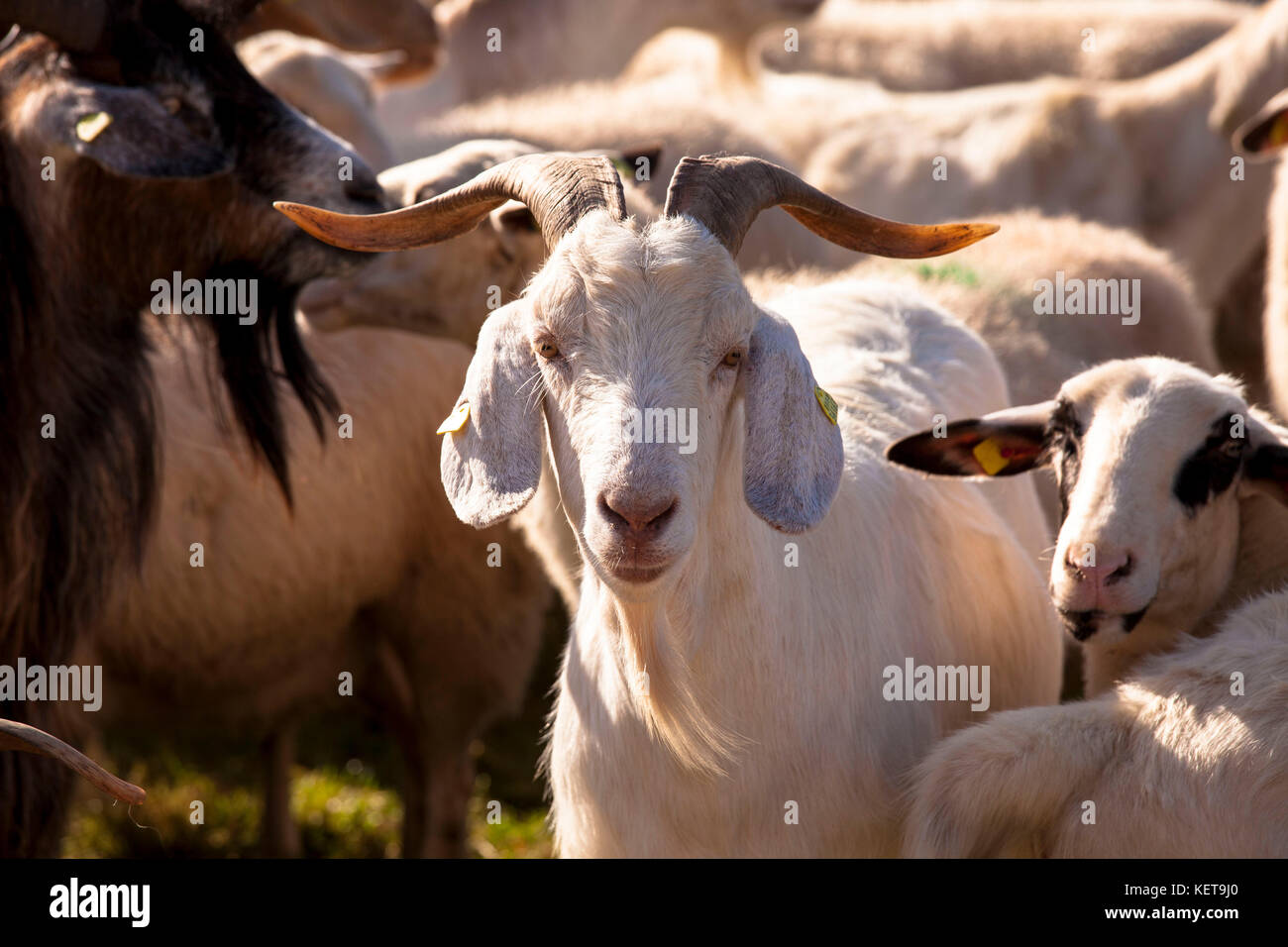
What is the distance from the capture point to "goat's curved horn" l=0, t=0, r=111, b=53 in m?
4.06

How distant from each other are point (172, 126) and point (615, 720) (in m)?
2.04

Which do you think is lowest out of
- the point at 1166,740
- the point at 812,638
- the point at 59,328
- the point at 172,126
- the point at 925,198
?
the point at 1166,740

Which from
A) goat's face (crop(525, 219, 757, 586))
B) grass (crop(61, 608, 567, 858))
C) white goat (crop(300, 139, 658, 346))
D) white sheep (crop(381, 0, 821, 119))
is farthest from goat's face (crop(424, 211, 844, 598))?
white sheep (crop(381, 0, 821, 119))

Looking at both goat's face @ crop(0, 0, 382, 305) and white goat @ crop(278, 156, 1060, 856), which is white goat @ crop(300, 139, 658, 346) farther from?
white goat @ crop(278, 156, 1060, 856)

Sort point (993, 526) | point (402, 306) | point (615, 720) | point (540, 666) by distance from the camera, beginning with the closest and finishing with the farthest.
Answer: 1. point (615, 720)
2. point (993, 526)
3. point (402, 306)
4. point (540, 666)

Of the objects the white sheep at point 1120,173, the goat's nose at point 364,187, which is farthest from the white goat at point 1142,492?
the white sheep at point 1120,173

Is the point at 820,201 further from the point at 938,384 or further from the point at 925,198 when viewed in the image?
the point at 925,198

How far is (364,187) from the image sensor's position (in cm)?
432

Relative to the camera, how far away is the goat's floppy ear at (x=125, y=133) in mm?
4051

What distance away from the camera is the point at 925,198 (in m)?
7.92

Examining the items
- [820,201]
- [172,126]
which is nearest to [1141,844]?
[820,201]

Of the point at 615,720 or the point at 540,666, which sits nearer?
the point at 615,720

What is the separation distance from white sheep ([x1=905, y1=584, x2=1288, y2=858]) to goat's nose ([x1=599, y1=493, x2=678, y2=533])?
35.7 inches

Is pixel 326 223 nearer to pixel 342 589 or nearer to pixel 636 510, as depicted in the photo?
pixel 636 510
